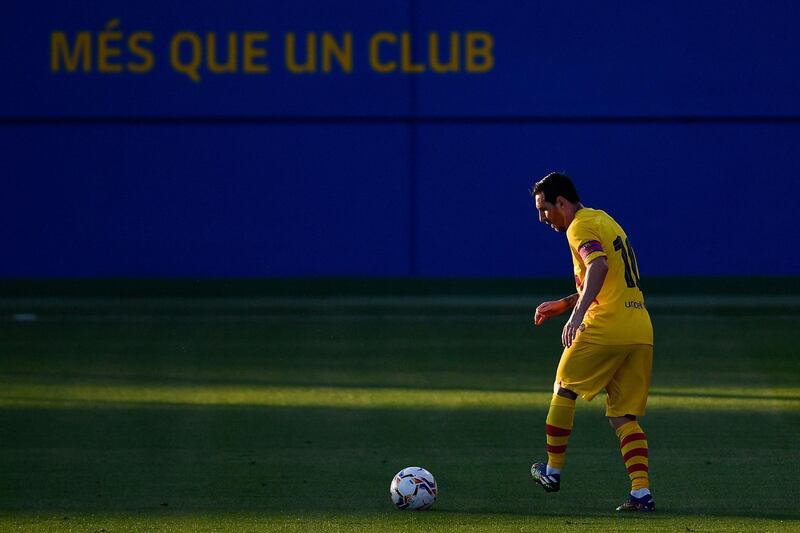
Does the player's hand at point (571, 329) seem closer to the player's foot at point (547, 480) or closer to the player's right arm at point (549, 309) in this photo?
the player's right arm at point (549, 309)

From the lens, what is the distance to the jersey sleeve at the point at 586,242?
24.8 ft

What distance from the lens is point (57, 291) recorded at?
23953 mm

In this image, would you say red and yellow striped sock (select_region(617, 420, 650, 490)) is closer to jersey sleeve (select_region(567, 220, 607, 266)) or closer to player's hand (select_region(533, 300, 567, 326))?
player's hand (select_region(533, 300, 567, 326))

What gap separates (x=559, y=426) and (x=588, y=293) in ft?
2.72

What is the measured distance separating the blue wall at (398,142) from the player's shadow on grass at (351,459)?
12387 mm

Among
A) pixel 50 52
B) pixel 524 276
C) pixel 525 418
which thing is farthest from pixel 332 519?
pixel 50 52

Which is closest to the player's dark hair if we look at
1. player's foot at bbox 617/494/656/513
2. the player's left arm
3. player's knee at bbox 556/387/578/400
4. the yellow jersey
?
the yellow jersey

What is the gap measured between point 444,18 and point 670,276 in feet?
18.8

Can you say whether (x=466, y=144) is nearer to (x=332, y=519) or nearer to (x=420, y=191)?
(x=420, y=191)

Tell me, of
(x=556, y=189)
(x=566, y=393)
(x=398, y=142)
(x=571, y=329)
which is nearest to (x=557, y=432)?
(x=566, y=393)

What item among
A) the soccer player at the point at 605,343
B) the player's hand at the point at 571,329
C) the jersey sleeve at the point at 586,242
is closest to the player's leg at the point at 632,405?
the soccer player at the point at 605,343

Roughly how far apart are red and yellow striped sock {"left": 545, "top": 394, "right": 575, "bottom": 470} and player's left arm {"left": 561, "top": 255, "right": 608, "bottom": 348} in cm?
48

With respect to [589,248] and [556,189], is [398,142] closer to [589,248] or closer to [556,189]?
[556,189]

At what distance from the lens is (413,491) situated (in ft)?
25.1
